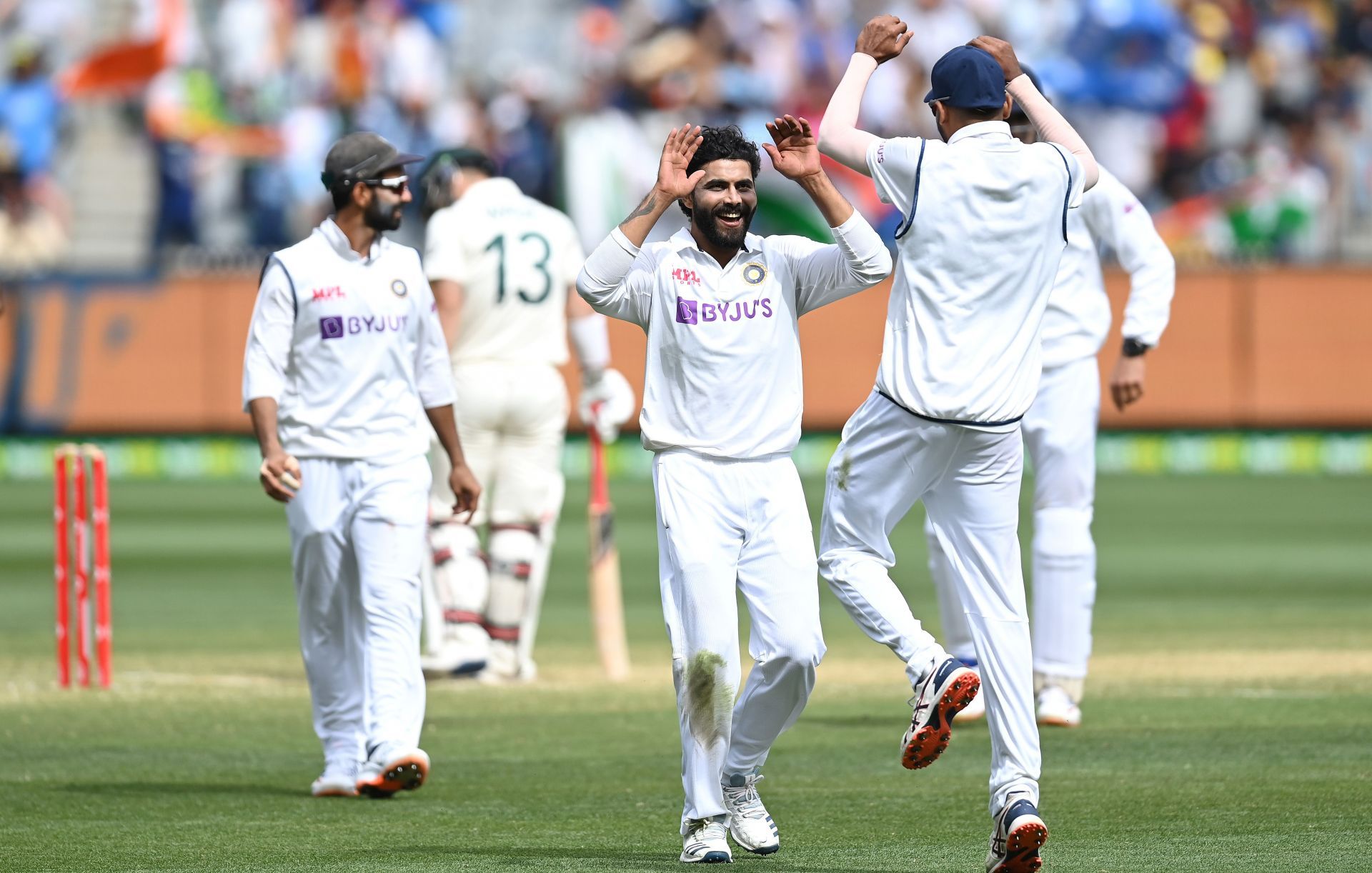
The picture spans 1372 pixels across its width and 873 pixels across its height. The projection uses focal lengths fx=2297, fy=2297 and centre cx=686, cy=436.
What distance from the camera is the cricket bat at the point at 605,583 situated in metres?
11.0

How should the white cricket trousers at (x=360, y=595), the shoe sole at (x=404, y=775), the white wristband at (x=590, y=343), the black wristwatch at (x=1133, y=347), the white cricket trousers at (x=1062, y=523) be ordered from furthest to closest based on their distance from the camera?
1. the white wristband at (x=590, y=343)
2. the white cricket trousers at (x=1062, y=523)
3. the black wristwatch at (x=1133, y=347)
4. the white cricket trousers at (x=360, y=595)
5. the shoe sole at (x=404, y=775)

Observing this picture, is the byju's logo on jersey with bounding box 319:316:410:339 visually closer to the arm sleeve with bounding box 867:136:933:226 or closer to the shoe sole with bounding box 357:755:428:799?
the shoe sole with bounding box 357:755:428:799

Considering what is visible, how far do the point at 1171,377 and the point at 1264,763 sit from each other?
540 inches

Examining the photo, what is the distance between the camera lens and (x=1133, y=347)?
29.5 ft

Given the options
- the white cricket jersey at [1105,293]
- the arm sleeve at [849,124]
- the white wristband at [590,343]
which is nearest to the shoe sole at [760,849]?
the arm sleeve at [849,124]

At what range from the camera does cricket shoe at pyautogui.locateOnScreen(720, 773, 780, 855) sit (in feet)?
21.2

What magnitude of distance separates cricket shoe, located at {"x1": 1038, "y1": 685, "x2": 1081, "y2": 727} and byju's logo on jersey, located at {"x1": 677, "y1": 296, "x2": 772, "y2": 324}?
3203mm

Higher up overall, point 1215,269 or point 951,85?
point 951,85

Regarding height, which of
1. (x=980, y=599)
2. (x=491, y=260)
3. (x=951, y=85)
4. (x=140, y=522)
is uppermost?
(x=951, y=85)

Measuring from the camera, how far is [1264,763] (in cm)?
799

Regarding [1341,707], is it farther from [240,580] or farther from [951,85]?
[240,580]

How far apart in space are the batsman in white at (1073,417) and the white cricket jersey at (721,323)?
2663 mm

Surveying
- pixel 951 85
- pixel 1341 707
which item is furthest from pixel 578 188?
pixel 951 85

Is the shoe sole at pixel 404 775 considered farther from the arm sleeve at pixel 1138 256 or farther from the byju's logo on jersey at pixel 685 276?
the arm sleeve at pixel 1138 256
